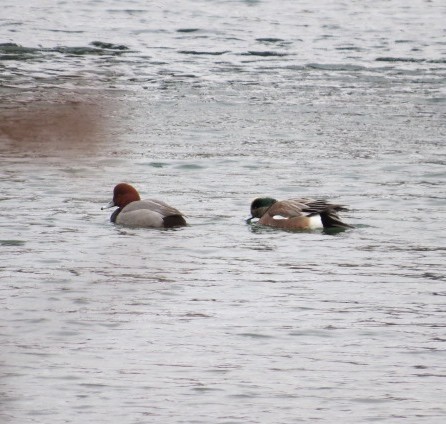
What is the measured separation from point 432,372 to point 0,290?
2.75 metres

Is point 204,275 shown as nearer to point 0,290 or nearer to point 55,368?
point 0,290

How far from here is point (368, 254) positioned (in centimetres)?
1140

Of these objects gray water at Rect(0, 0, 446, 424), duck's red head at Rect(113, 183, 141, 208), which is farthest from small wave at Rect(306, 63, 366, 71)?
duck's red head at Rect(113, 183, 141, 208)

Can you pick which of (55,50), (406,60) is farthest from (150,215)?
(406,60)

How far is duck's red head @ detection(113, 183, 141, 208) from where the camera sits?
43.3ft

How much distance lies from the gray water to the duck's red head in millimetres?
218

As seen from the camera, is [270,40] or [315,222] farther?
[270,40]

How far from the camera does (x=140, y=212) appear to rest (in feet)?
41.9

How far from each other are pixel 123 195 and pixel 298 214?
1.77 metres

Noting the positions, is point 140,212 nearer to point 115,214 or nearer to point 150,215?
point 150,215

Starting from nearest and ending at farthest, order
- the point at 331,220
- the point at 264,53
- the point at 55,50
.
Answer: the point at 331,220
the point at 55,50
the point at 264,53

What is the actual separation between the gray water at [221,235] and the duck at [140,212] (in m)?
0.22

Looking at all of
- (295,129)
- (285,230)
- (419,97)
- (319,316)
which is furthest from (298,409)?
(419,97)

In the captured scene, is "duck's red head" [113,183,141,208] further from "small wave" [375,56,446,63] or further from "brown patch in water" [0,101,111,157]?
"small wave" [375,56,446,63]
